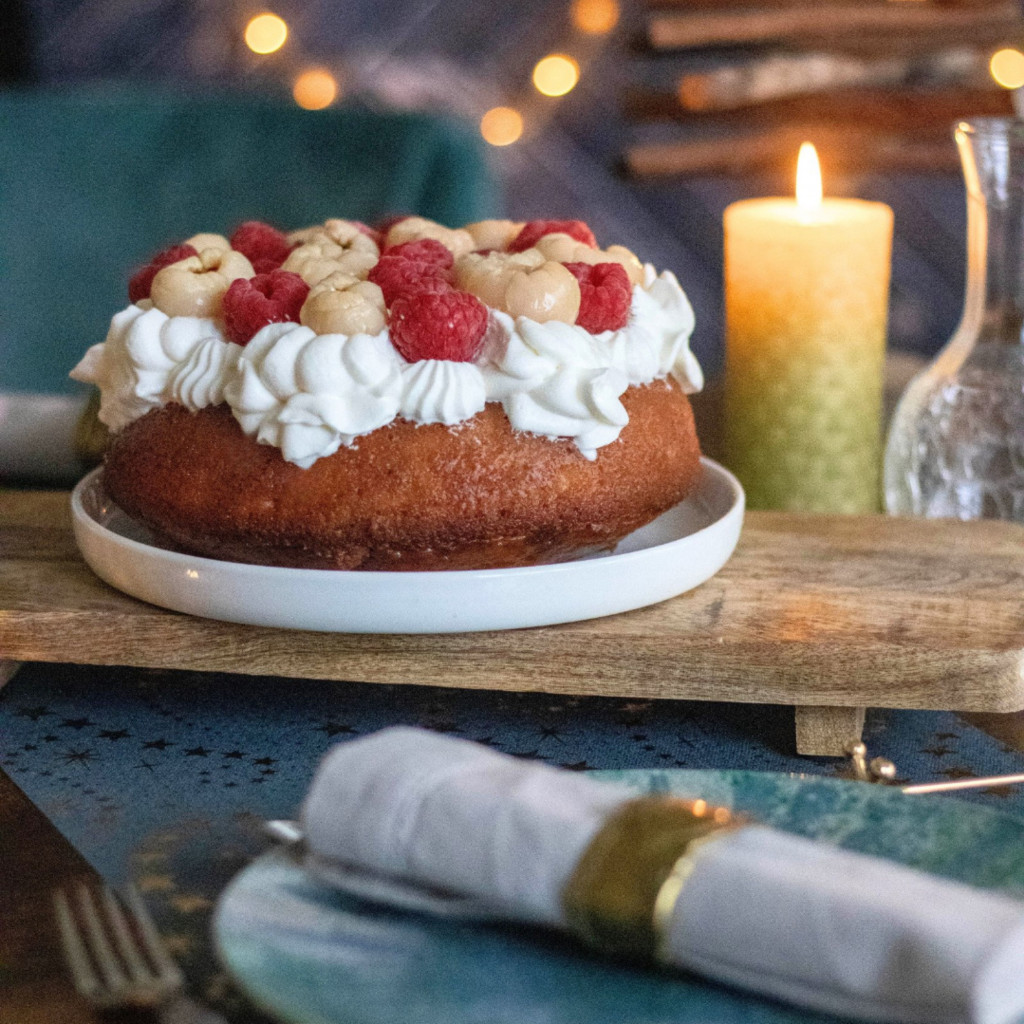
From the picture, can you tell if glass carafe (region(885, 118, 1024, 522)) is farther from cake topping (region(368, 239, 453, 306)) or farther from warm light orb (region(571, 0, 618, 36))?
warm light orb (region(571, 0, 618, 36))

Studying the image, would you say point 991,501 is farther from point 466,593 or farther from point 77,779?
point 77,779

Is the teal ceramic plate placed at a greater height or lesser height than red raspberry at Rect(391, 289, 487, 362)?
lesser

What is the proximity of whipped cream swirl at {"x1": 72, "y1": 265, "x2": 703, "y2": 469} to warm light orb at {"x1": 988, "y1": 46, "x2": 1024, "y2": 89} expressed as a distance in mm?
2590

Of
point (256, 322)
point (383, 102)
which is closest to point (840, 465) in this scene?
point (256, 322)

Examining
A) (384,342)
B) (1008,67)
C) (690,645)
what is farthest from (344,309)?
Result: (1008,67)

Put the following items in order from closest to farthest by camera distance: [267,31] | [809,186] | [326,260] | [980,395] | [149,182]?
[326,260], [980,395], [809,186], [149,182], [267,31]

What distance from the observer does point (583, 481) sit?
87cm

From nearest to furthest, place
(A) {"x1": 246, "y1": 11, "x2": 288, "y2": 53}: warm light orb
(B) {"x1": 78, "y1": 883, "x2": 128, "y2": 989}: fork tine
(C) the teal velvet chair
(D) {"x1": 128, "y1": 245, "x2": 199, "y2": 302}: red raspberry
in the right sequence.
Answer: (B) {"x1": 78, "y1": 883, "x2": 128, "y2": 989}: fork tine → (D) {"x1": 128, "y1": 245, "x2": 199, "y2": 302}: red raspberry → (C) the teal velvet chair → (A) {"x1": 246, "y1": 11, "x2": 288, "y2": 53}: warm light orb

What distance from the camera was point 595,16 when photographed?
3004 mm

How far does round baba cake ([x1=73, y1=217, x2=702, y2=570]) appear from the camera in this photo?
0.82m

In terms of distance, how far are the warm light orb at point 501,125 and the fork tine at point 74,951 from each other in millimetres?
2676

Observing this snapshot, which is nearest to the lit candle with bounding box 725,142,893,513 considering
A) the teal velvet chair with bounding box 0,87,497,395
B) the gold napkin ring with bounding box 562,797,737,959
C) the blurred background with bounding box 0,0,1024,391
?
the gold napkin ring with bounding box 562,797,737,959

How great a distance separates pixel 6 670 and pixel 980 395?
805mm

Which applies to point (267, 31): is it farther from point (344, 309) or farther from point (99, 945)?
point (99, 945)
